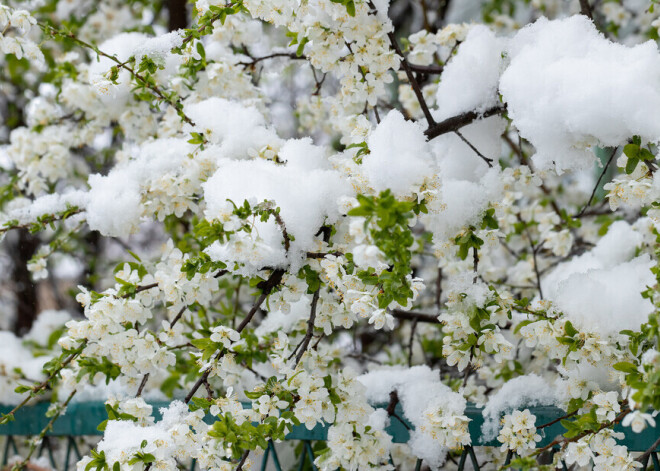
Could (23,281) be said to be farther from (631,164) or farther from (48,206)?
(631,164)

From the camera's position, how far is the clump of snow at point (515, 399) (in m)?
1.37

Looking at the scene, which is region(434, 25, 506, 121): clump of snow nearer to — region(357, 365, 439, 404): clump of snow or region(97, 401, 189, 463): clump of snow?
region(357, 365, 439, 404): clump of snow

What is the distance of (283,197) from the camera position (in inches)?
49.2

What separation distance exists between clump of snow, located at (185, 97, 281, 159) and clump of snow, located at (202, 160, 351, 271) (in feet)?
0.59

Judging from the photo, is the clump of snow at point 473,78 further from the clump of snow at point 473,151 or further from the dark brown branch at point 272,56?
the dark brown branch at point 272,56

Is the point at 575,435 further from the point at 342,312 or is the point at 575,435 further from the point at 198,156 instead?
the point at 198,156

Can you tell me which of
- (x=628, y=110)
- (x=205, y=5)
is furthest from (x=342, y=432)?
(x=205, y=5)

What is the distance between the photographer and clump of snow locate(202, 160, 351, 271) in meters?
1.21

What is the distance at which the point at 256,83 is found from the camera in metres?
2.10

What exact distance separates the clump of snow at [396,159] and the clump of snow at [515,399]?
55 cm

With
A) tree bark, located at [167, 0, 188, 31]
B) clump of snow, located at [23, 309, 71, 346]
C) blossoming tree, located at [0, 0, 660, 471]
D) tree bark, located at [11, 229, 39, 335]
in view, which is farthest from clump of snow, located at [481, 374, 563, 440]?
tree bark, located at [11, 229, 39, 335]

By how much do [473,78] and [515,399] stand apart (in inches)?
28.1

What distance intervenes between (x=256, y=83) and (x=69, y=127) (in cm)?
72

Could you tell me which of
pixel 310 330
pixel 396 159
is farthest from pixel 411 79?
pixel 310 330
